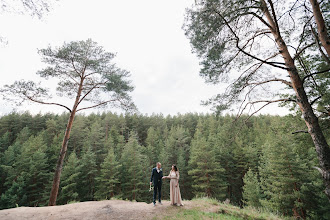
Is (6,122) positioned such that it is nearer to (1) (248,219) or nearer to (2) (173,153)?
(2) (173,153)

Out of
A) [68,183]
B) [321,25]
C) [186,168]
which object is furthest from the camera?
[186,168]

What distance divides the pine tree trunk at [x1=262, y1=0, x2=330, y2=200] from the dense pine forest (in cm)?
175

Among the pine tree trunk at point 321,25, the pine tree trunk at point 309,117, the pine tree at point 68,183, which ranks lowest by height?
the pine tree at point 68,183

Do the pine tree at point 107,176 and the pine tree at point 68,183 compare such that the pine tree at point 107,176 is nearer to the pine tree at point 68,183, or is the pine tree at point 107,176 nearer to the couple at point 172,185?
the pine tree at point 68,183

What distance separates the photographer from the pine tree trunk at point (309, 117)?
3.35 m

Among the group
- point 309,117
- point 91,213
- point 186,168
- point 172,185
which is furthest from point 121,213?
point 186,168

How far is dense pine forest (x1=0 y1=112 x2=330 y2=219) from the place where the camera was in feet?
39.3

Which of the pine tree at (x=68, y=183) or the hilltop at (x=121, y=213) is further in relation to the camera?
the pine tree at (x=68, y=183)

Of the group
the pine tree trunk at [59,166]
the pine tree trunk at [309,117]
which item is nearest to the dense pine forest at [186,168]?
the pine tree trunk at [309,117]

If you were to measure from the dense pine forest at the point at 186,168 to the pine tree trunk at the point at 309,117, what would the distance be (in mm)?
1745

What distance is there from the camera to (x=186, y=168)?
25.5 metres

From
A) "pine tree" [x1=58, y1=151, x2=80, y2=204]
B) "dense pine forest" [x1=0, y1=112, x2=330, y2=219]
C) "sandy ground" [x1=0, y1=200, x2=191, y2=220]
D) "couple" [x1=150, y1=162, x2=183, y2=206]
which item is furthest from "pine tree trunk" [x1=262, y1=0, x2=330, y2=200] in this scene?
"pine tree" [x1=58, y1=151, x2=80, y2=204]

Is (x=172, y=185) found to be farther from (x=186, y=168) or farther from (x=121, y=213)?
(x=186, y=168)

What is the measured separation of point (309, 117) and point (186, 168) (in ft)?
77.8
